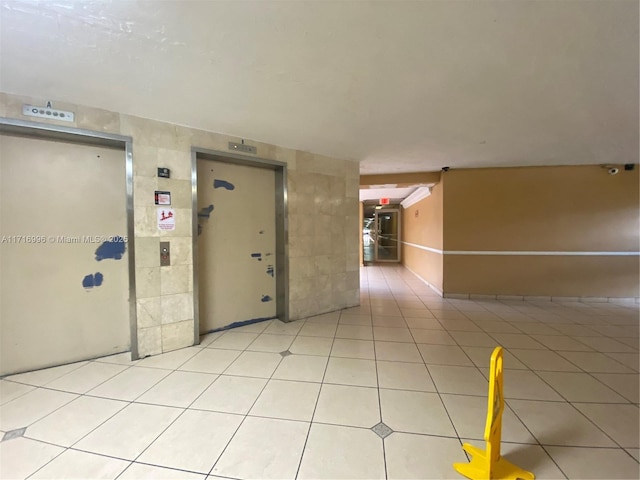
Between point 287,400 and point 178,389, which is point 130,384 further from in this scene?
point 287,400

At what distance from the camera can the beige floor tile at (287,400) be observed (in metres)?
1.75

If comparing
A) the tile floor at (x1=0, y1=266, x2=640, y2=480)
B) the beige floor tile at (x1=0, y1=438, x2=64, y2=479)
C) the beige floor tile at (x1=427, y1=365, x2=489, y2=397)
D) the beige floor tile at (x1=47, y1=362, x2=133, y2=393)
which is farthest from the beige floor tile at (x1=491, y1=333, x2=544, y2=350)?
the beige floor tile at (x1=47, y1=362, x2=133, y2=393)

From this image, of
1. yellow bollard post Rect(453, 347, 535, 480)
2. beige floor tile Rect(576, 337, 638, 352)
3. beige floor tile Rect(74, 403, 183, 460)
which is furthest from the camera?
beige floor tile Rect(576, 337, 638, 352)

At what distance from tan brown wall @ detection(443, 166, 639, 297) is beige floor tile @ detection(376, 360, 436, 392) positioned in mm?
3183

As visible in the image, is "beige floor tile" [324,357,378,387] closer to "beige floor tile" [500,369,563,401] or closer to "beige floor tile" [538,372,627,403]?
"beige floor tile" [500,369,563,401]

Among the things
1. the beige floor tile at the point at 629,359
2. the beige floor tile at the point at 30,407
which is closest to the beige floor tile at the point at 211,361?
the beige floor tile at the point at 30,407

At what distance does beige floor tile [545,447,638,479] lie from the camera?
1.32 m

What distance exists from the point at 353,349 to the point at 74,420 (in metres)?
2.38

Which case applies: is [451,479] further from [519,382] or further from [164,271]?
[164,271]

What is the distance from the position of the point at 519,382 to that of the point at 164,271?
12.0 feet

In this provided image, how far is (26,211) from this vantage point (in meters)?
2.23

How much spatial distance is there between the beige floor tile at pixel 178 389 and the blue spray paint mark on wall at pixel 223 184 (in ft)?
7.11

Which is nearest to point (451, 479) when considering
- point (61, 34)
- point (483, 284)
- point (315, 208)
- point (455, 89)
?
point (455, 89)

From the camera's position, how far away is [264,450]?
1.47 m
